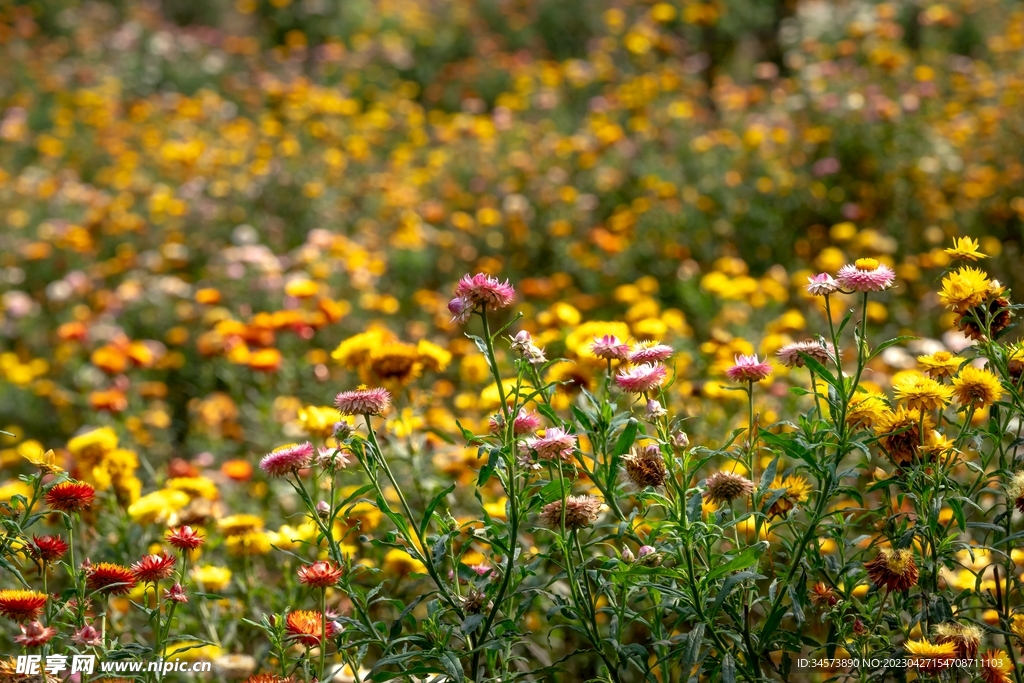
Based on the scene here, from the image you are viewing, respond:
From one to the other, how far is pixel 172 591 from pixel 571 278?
12.0ft

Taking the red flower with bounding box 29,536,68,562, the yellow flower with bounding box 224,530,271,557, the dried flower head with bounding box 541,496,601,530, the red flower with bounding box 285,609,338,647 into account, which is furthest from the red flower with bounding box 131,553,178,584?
the dried flower head with bounding box 541,496,601,530

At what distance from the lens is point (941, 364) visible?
66.3 inches

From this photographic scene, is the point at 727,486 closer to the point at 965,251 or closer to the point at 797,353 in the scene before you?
the point at 797,353

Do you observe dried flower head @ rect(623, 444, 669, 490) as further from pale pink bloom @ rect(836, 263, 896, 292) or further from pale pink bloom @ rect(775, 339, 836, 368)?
pale pink bloom @ rect(836, 263, 896, 292)

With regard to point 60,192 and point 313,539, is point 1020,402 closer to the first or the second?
point 313,539

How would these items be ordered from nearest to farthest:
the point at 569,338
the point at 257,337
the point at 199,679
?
the point at 199,679 → the point at 569,338 → the point at 257,337

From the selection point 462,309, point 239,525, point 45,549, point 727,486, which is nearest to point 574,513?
point 727,486

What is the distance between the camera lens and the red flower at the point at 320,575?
164 centimetres

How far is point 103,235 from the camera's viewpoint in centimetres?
617

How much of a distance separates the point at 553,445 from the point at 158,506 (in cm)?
125

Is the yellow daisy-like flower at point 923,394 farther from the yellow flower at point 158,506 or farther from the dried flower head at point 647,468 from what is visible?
the yellow flower at point 158,506

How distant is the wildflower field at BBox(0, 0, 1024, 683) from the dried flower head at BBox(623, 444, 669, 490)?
0.04 feet

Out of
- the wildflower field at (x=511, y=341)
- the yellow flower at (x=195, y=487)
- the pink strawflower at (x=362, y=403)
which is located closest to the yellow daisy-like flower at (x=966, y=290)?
the wildflower field at (x=511, y=341)

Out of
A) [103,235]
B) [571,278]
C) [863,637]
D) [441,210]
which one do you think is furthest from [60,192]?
[863,637]
